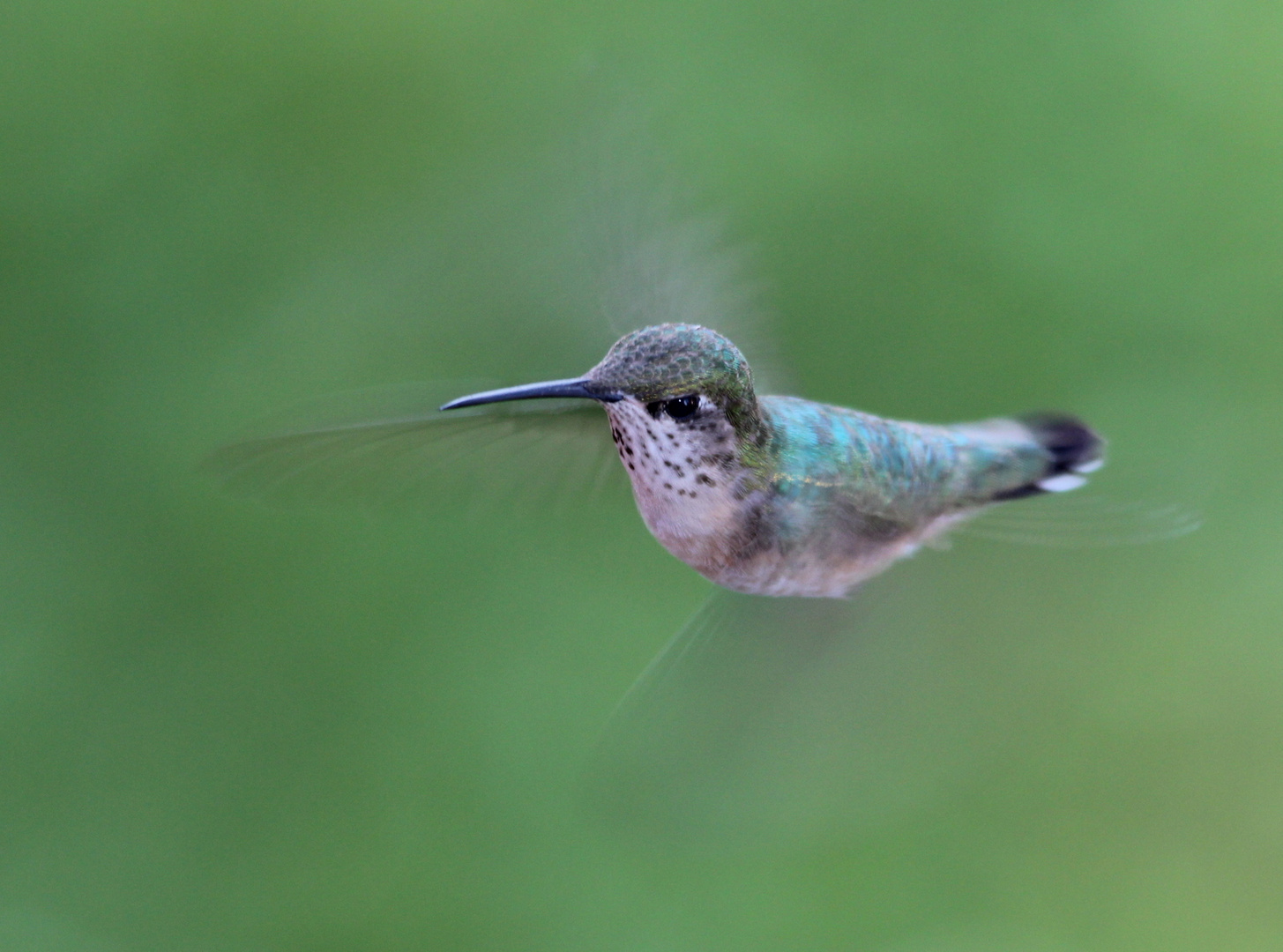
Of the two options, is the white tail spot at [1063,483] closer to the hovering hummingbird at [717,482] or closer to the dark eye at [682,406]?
the hovering hummingbird at [717,482]

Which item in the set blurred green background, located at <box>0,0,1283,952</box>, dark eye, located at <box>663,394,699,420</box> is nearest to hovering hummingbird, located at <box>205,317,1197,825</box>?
dark eye, located at <box>663,394,699,420</box>

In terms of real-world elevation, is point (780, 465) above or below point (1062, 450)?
below

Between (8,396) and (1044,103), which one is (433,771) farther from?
(1044,103)

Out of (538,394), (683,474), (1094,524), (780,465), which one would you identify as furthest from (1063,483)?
(538,394)

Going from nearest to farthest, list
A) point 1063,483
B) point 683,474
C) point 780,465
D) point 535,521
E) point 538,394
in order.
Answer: point 538,394
point 683,474
point 780,465
point 1063,483
point 535,521

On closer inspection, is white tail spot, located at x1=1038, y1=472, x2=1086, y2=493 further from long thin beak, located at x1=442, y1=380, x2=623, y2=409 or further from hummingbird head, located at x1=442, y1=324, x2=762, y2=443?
long thin beak, located at x1=442, y1=380, x2=623, y2=409

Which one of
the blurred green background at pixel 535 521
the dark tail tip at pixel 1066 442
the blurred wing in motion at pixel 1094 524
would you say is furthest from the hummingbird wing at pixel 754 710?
the blurred green background at pixel 535 521

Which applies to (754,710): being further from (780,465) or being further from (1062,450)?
(1062,450)
